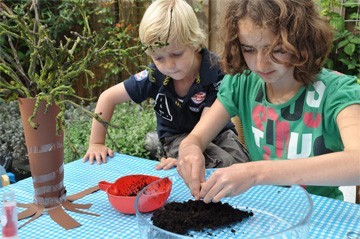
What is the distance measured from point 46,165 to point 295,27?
0.83 meters

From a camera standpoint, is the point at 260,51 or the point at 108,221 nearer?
the point at 108,221

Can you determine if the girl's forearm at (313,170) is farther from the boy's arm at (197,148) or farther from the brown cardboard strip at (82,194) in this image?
the brown cardboard strip at (82,194)

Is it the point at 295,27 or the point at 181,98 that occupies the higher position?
the point at 295,27

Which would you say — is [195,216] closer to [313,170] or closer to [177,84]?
[313,170]

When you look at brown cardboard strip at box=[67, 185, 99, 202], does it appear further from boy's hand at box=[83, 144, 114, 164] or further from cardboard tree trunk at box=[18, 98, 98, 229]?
boy's hand at box=[83, 144, 114, 164]

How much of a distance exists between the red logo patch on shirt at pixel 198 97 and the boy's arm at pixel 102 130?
0.32 metres

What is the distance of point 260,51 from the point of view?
131 cm

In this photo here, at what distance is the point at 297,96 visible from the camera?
56.6 inches

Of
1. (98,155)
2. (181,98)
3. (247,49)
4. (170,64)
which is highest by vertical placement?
(247,49)

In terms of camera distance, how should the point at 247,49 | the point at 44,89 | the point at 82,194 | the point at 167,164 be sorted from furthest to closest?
the point at 167,164 < the point at 247,49 < the point at 82,194 < the point at 44,89

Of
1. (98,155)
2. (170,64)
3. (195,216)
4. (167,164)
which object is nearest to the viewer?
(195,216)

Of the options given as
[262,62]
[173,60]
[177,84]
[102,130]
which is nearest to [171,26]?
[173,60]

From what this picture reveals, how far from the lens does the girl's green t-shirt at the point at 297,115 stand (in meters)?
1.35

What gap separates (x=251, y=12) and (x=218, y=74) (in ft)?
2.20
